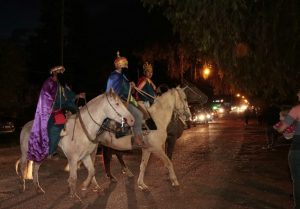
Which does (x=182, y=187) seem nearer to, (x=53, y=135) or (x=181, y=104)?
(x=181, y=104)

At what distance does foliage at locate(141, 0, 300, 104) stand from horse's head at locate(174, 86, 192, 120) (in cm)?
338

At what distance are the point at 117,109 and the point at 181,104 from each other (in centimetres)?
281

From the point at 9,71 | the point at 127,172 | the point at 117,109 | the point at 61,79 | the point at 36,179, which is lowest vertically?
the point at 127,172

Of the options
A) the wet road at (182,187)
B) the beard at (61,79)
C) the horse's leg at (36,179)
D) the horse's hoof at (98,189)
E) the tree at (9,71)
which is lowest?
the wet road at (182,187)

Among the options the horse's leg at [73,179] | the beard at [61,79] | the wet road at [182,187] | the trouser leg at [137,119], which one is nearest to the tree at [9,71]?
the wet road at [182,187]

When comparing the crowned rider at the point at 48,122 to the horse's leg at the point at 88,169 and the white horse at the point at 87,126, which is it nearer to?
the white horse at the point at 87,126

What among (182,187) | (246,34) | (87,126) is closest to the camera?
(246,34)

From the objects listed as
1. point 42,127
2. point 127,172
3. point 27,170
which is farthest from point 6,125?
point 42,127

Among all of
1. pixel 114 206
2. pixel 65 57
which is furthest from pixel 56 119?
pixel 65 57

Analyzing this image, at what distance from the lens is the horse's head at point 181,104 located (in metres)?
12.5

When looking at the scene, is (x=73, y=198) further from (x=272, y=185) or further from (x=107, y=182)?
(x=272, y=185)

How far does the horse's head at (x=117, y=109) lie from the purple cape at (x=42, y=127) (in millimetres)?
1454

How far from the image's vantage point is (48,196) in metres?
10.6

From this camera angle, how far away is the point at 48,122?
1069 cm
